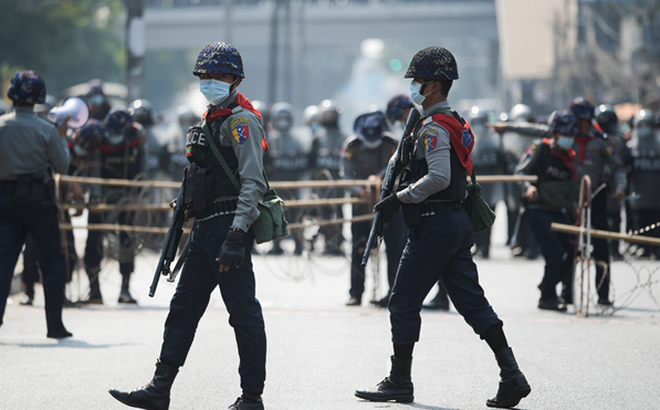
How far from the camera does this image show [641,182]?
43.7ft

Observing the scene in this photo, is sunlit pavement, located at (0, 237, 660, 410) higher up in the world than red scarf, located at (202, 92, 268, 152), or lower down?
lower down

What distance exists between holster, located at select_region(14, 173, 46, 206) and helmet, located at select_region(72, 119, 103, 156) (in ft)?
7.18

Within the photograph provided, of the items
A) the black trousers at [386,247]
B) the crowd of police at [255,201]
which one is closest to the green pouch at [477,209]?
the crowd of police at [255,201]

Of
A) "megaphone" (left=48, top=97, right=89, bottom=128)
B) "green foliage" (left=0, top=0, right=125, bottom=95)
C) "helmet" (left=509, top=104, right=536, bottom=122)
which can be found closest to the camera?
"megaphone" (left=48, top=97, right=89, bottom=128)

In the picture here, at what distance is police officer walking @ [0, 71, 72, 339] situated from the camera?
22.7 ft

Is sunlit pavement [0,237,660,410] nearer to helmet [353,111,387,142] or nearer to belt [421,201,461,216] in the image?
belt [421,201,461,216]

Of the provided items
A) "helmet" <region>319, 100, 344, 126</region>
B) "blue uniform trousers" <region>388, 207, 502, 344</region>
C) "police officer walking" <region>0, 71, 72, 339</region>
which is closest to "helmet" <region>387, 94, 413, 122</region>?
"police officer walking" <region>0, 71, 72, 339</region>

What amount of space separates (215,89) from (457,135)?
1.29 m

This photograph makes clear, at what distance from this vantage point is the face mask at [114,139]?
30.5ft

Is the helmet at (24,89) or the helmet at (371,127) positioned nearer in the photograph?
the helmet at (24,89)

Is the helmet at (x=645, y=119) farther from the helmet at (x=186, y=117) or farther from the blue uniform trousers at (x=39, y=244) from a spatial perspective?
the blue uniform trousers at (x=39, y=244)

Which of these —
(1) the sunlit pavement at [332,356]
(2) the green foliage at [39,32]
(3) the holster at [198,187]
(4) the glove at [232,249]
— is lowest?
(1) the sunlit pavement at [332,356]

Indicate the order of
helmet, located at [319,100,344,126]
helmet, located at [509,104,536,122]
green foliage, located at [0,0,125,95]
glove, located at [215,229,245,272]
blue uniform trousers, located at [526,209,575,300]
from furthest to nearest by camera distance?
green foliage, located at [0,0,125,95] → helmet, located at [319,100,344,126] → helmet, located at [509,104,536,122] → blue uniform trousers, located at [526,209,575,300] → glove, located at [215,229,245,272]

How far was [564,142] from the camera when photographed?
8.63 meters
